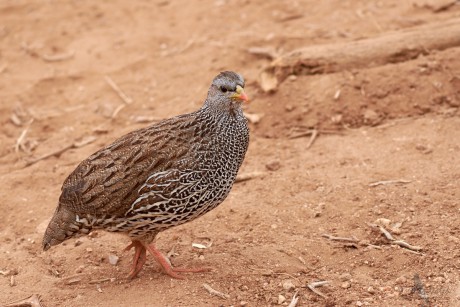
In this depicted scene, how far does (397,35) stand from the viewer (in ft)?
27.6

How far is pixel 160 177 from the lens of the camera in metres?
5.64

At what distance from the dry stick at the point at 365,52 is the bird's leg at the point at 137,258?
2999mm

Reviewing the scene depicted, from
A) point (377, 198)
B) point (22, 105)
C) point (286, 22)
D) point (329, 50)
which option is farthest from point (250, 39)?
point (377, 198)

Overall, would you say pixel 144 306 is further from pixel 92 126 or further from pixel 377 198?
pixel 92 126

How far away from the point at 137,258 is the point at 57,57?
5.56 m

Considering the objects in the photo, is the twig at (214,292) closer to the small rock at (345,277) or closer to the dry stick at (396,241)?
the small rock at (345,277)

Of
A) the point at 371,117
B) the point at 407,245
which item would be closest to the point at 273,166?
Result: the point at 371,117

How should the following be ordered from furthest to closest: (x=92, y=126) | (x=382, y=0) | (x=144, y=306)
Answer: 1. (x=382, y=0)
2. (x=92, y=126)
3. (x=144, y=306)

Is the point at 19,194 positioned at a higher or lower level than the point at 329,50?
lower

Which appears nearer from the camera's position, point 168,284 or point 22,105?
point 168,284

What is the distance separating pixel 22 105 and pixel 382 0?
521 cm

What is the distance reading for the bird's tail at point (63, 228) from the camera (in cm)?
582

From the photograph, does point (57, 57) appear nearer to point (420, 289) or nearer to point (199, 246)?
point (199, 246)

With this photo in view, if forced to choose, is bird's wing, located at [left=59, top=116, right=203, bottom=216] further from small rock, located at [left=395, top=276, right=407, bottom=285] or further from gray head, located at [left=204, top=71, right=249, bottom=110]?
small rock, located at [left=395, top=276, right=407, bottom=285]
